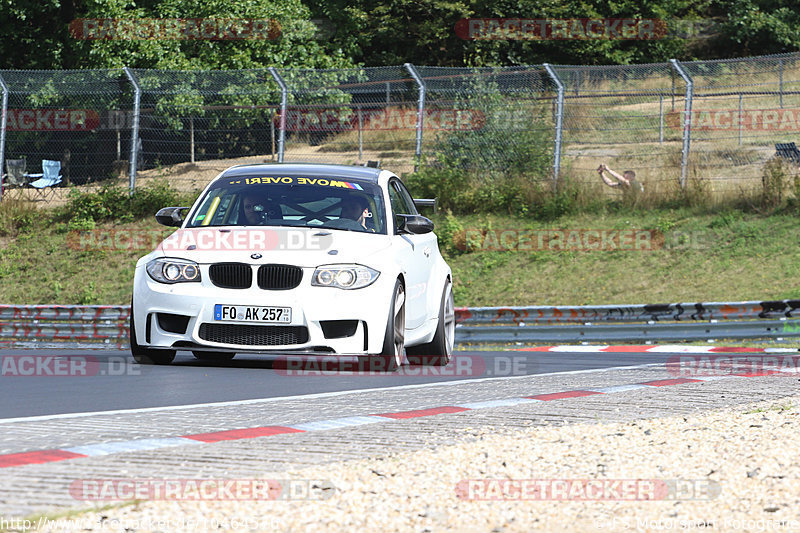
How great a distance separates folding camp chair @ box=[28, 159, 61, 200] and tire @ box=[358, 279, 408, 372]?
18050 mm

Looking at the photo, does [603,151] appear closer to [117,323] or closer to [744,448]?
[117,323]

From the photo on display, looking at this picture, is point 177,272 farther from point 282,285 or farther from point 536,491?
point 536,491

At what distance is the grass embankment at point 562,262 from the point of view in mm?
19828

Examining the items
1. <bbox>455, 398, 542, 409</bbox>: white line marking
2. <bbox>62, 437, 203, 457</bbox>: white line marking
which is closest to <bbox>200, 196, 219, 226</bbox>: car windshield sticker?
<bbox>455, 398, 542, 409</bbox>: white line marking

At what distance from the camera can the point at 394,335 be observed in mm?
9195

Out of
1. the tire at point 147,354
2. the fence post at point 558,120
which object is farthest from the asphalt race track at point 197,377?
the fence post at point 558,120

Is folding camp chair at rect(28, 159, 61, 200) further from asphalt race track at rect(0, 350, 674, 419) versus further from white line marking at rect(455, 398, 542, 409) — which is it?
white line marking at rect(455, 398, 542, 409)

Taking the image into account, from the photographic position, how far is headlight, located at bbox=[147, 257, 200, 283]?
29.5 ft

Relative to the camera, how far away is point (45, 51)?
40.9m

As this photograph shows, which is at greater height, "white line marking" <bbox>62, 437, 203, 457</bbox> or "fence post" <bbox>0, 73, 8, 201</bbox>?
"fence post" <bbox>0, 73, 8, 201</bbox>

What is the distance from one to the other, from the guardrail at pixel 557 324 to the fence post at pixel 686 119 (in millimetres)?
6867

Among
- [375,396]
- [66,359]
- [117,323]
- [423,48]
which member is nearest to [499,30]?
[423,48]

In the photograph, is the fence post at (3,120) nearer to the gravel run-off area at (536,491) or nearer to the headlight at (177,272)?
the headlight at (177,272)

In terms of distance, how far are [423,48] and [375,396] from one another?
126 feet
